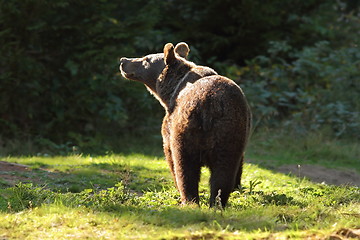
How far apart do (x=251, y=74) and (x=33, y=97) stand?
5.62 meters

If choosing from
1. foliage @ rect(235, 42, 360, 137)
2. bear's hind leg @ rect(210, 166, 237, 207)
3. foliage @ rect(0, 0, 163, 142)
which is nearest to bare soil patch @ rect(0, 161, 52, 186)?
bear's hind leg @ rect(210, 166, 237, 207)

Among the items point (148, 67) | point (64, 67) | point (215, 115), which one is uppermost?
point (148, 67)

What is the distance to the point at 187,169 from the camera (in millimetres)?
5324

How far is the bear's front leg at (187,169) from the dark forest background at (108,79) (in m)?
6.25

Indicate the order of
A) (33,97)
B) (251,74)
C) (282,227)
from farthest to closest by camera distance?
(251,74), (33,97), (282,227)

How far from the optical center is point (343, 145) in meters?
11.2

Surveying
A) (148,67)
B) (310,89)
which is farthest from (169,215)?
(310,89)

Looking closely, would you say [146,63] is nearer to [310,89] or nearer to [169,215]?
[169,215]

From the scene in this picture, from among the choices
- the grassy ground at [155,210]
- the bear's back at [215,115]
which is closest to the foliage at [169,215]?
the grassy ground at [155,210]

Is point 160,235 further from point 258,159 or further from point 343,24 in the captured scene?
point 343,24

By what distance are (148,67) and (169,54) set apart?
0.60 metres

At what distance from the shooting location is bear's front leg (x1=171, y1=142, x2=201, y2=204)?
5.29m

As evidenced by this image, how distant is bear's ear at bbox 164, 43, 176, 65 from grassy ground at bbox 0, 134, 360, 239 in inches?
59.6

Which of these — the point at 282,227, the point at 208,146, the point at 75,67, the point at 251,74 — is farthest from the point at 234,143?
the point at 251,74
